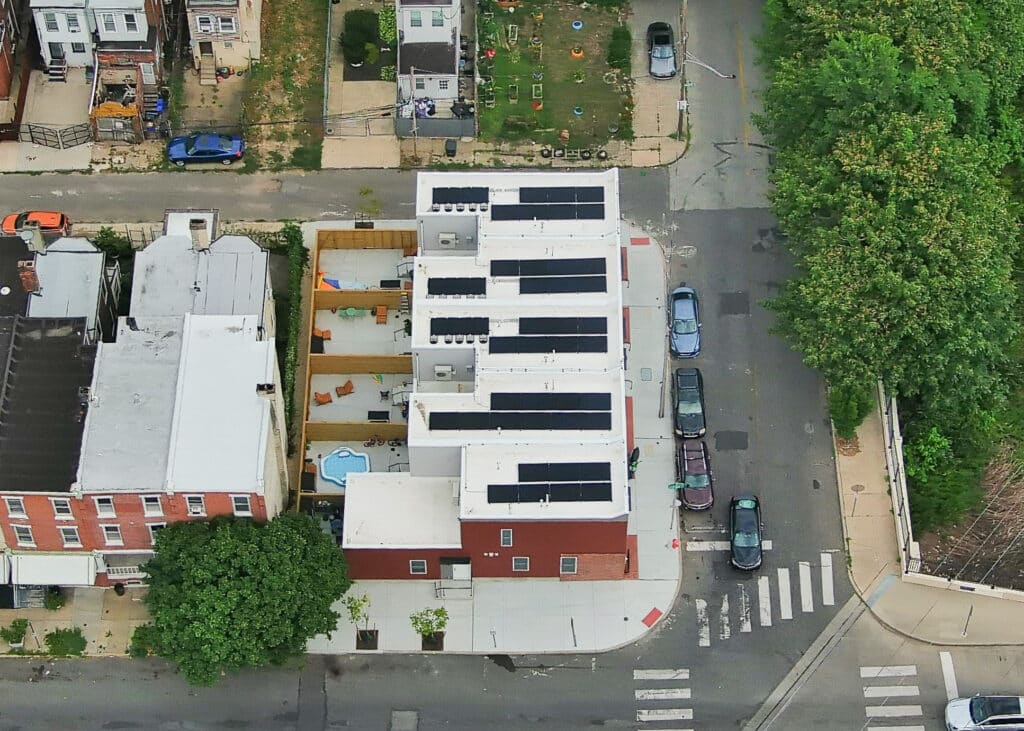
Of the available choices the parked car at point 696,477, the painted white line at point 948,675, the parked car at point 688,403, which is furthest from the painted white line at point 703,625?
the painted white line at point 948,675

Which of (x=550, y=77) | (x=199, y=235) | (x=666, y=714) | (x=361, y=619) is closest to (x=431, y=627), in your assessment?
(x=361, y=619)

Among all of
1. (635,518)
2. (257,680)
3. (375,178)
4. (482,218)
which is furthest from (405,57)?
(257,680)

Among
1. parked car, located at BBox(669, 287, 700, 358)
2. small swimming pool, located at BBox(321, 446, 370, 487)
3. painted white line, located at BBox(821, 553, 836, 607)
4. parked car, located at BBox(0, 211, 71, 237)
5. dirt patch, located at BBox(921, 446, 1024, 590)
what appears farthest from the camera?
parked car, located at BBox(0, 211, 71, 237)

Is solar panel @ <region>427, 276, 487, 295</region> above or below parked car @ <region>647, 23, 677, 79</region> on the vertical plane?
below

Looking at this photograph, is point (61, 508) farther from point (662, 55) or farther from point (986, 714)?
point (662, 55)

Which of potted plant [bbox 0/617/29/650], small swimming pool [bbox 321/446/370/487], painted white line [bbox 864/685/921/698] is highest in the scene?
small swimming pool [bbox 321/446/370/487]

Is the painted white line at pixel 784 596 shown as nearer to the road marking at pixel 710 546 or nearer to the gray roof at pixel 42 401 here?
the road marking at pixel 710 546

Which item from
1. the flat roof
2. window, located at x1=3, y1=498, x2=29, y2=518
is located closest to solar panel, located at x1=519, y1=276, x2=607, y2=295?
the flat roof

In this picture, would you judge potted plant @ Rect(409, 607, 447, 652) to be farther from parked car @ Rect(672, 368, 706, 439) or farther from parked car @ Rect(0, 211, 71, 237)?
parked car @ Rect(0, 211, 71, 237)
